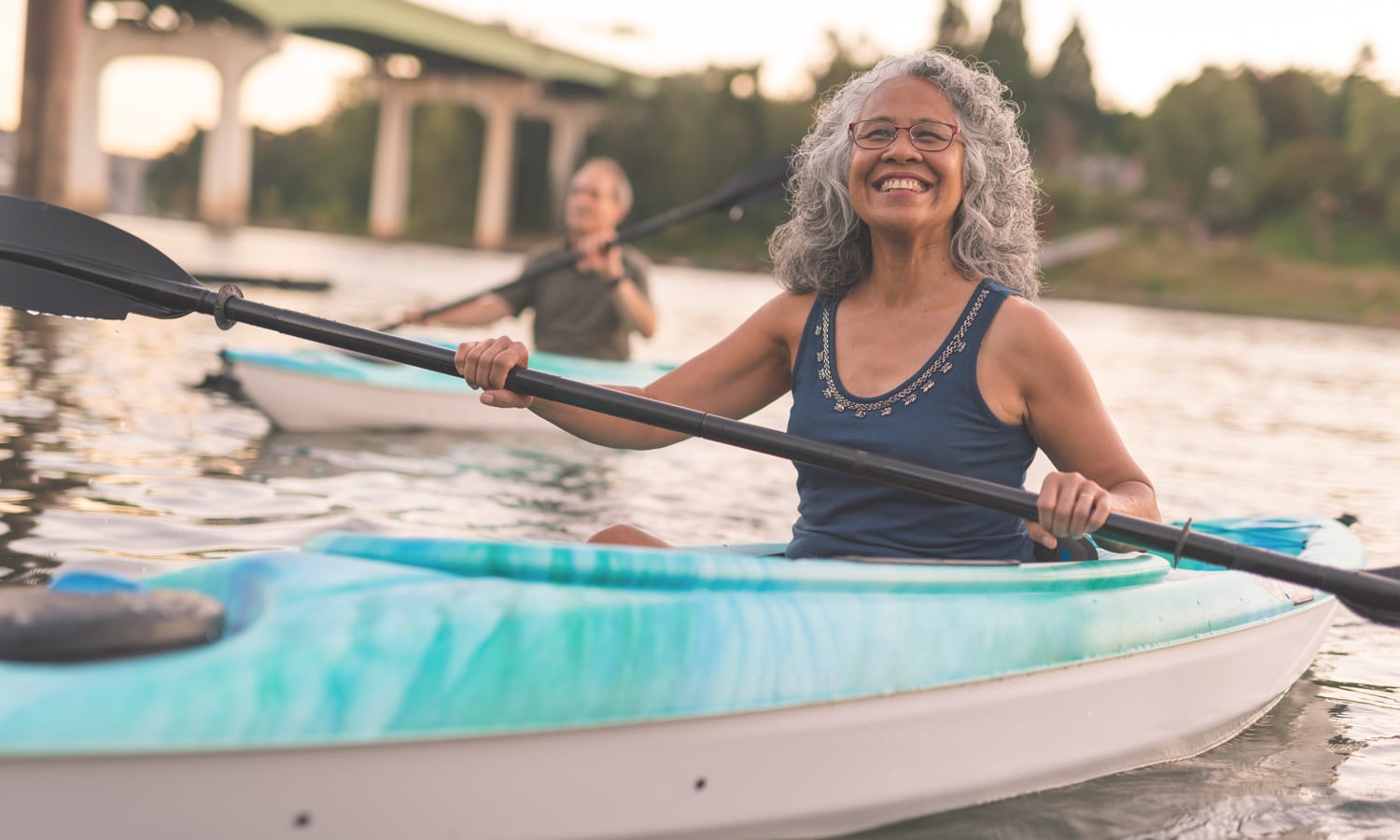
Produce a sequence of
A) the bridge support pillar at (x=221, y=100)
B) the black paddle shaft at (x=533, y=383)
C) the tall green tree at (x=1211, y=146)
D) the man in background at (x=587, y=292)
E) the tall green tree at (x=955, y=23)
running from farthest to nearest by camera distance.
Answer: the tall green tree at (x=955, y=23) → the tall green tree at (x=1211, y=146) → the bridge support pillar at (x=221, y=100) → the man in background at (x=587, y=292) → the black paddle shaft at (x=533, y=383)

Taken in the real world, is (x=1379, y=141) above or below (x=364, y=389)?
above

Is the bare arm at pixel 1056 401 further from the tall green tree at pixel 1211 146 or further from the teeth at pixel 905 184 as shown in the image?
the tall green tree at pixel 1211 146

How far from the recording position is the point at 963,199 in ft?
9.57

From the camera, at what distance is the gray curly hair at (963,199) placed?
2.91 metres

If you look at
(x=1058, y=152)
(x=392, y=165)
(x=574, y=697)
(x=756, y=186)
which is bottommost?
(x=574, y=697)

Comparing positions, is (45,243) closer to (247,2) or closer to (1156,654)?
(1156,654)

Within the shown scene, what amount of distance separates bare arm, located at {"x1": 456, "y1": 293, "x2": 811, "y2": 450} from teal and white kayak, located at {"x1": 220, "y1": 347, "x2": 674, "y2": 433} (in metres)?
3.35

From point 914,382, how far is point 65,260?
2070 mm

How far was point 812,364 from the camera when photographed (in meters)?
2.95

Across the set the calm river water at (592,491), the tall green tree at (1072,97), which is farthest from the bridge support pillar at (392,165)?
the calm river water at (592,491)

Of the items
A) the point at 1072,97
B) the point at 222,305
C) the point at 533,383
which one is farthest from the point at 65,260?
the point at 1072,97

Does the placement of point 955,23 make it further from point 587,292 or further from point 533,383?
point 533,383

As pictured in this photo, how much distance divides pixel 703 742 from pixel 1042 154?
71092 millimetres

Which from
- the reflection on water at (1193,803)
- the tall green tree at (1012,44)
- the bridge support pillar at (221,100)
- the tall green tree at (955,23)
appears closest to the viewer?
the reflection on water at (1193,803)
